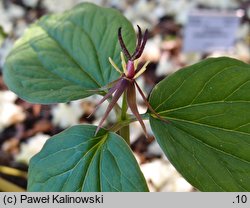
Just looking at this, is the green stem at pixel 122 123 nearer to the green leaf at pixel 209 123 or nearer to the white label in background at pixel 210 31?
the green leaf at pixel 209 123

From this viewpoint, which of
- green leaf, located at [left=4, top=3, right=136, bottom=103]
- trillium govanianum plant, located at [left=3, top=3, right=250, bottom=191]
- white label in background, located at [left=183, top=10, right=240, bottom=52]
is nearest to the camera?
trillium govanianum plant, located at [left=3, top=3, right=250, bottom=191]

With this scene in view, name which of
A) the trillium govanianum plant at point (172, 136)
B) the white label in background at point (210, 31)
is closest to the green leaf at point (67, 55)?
the trillium govanianum plant at point (172, 136)

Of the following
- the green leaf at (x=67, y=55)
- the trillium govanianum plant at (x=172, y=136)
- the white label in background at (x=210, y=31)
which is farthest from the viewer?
the white label in background at (x=210, y=31)

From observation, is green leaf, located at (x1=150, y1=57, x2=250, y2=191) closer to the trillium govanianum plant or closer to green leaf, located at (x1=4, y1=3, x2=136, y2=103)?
the trillium govanianum plant

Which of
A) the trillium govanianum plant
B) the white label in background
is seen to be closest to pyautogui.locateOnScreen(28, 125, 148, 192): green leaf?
the trillium govanianum plant

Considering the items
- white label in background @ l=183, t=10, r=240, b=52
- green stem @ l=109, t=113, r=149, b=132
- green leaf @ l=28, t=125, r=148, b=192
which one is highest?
white label in background @ l=183, t=10, r=240, b=52
